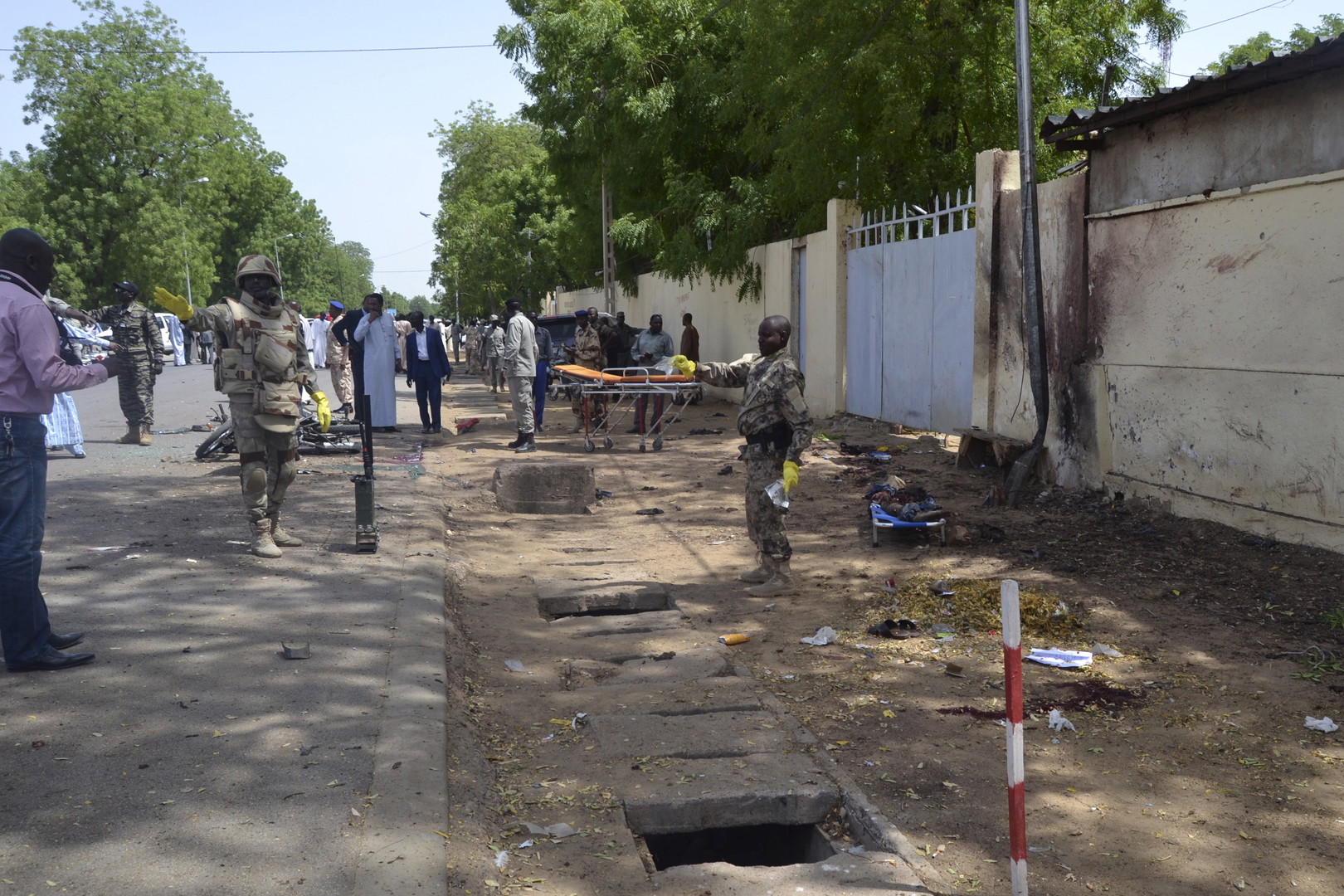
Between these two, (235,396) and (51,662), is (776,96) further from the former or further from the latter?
(51,662)

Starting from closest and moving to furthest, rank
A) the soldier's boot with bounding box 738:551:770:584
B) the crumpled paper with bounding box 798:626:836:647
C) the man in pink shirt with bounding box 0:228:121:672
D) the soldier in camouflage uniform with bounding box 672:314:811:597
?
the man in pink shirt with bounding box 0:228:121:672 → the crumpled paper with bounding box 798:626:836:647 → the soldier in camouflage uniform with bounding box 672:314:811:597 → the soldier's boot with bounding box 738:551:770:584

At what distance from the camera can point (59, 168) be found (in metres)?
49.6

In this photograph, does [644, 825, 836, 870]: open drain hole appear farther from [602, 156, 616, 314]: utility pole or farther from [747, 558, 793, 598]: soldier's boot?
[602, 156, 616, 314]: utility pole

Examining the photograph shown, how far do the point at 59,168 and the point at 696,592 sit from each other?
52.4 m

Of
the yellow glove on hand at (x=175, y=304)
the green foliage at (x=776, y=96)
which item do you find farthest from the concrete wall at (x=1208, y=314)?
the yellow glove on hand at (x=175, y=304)

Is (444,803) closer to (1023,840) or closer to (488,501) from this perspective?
(1023,840)

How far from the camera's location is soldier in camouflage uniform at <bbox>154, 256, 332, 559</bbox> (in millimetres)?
→ 6953

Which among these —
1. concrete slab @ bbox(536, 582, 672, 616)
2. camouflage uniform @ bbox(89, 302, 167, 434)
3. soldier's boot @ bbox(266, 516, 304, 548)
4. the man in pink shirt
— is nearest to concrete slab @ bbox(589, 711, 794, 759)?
concrete slab @ bbox(536, 582, 672, 616)

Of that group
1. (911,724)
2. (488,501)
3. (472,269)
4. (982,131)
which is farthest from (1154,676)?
(472,269)

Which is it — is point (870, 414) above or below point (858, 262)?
below

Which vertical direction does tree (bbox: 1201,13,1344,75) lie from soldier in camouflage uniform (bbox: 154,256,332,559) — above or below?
above

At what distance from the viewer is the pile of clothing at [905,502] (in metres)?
7.79

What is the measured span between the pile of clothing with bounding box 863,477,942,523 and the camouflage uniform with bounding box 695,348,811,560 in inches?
45.4

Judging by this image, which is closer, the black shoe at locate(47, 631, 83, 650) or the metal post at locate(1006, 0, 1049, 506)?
the black shoe at locate(47, 631, 83, 650)
